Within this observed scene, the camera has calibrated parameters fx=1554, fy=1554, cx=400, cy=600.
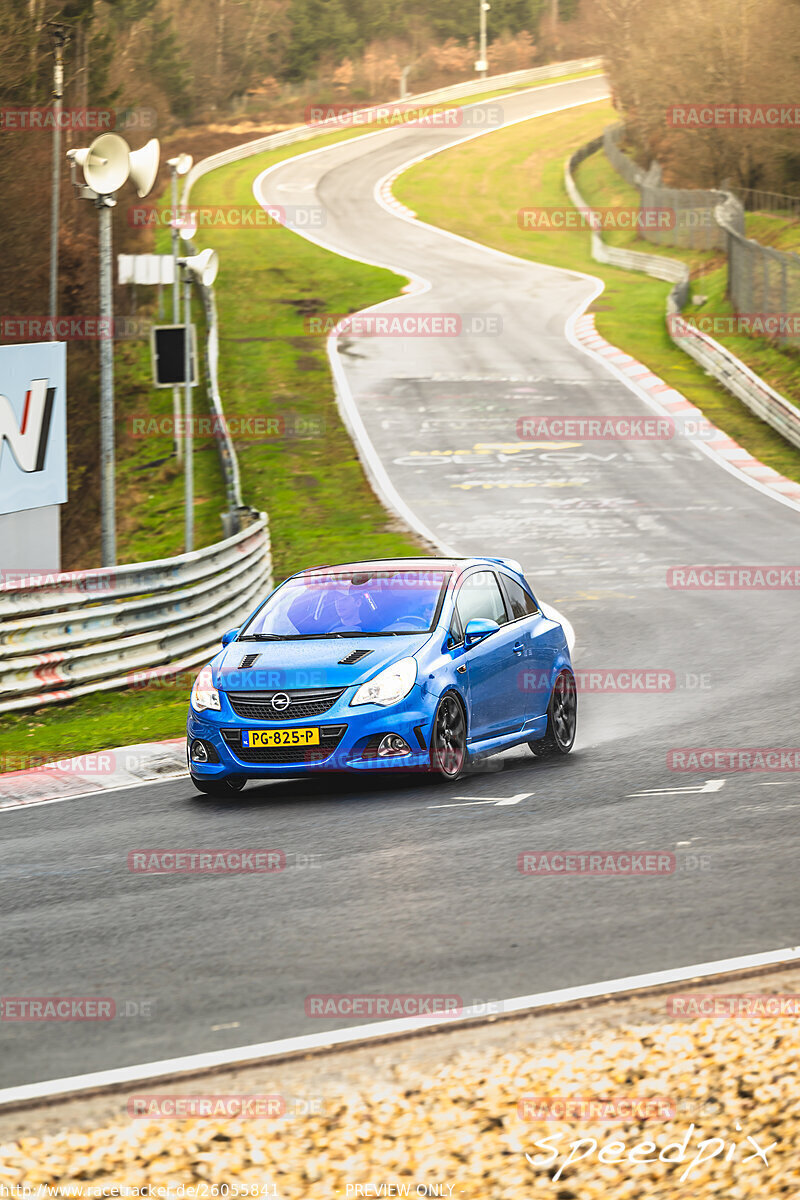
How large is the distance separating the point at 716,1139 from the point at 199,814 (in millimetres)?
5930

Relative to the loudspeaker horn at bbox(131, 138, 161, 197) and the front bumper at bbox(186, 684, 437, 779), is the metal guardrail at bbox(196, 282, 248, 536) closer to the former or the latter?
the loudspeaker horn at bbox(131, 138, 161, 197)

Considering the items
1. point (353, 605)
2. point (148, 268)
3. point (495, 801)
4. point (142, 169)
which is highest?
point (142, 169)

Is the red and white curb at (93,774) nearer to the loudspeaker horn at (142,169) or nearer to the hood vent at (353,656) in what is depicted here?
the hood vent at (353,656)

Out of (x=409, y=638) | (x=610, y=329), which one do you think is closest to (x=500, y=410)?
(x=610, y=329)

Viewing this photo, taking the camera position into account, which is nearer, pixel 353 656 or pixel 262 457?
pixel 353 656

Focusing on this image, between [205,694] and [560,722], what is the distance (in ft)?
9.82

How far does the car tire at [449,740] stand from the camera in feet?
34.9

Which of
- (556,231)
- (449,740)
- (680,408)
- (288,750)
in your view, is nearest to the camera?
(288,750)

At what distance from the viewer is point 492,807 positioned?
9969 mm

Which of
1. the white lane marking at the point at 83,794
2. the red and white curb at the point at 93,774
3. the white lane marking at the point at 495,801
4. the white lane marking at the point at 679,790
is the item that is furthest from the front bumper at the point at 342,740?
the white lane marking at the point at 679,790

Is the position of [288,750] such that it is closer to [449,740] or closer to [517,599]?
[449,740]

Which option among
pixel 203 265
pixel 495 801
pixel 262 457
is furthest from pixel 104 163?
pixel 262 457

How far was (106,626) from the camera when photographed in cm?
1559

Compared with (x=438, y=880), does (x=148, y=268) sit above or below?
above
